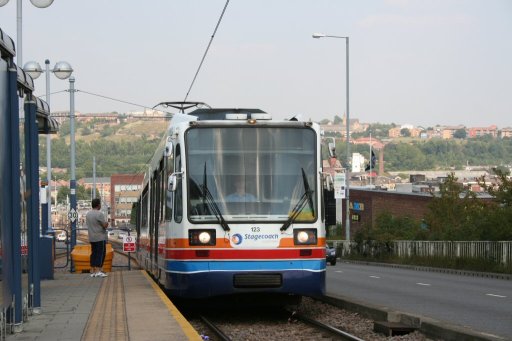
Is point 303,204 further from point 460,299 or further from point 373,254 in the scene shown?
point 373,254

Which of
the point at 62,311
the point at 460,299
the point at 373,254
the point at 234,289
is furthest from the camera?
the point at 373,254

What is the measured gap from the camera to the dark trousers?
21.5m

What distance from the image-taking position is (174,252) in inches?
614

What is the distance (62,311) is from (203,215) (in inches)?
101

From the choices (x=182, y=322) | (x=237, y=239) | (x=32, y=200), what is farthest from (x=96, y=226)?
(x=182, y=322)

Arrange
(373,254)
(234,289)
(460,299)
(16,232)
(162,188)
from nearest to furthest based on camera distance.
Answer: (16,232)
(234,289)
(162,188)
(460,299)
(373,254)

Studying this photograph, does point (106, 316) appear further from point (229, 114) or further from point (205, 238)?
point (229, 114)

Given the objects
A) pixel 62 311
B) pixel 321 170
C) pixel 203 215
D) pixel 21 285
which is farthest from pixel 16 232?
pixel 321 170

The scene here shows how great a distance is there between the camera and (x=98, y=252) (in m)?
22.1

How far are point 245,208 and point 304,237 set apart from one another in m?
0.98

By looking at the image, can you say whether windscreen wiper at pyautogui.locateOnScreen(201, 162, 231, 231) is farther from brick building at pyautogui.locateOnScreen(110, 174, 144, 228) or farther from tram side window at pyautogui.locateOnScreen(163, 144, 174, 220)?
brick building at pyautogui.locateOnScreen(110, 174, 144, 228)

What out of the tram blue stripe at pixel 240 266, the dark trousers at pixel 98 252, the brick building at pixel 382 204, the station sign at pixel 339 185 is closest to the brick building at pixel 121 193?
the brick building at pixel 382 204

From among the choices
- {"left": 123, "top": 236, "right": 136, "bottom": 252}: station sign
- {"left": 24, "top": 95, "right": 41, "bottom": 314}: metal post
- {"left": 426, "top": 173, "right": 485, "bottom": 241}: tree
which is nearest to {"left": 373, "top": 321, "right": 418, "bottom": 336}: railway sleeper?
{"left": 24, "top": 95, "right": 41, "bottom": 314}: metal post

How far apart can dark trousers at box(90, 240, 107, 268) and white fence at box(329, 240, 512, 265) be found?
19555 millimetres
